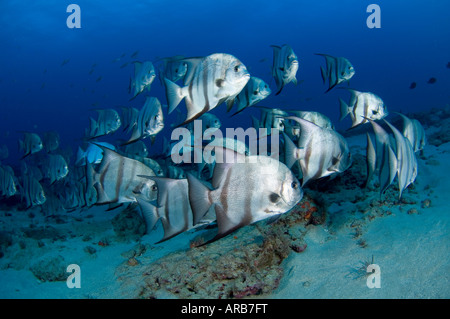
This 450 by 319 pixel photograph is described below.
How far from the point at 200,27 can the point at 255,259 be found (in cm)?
7231

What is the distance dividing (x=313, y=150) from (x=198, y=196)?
4.89 feet

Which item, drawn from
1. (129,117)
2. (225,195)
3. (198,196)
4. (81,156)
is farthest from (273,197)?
(81,156)

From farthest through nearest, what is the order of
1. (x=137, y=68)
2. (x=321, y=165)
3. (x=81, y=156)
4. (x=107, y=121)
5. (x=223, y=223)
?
(x=81, y=156), (x=107, y=121), (x=137, y=68), (x=321, y=165), (x=223, y=223)

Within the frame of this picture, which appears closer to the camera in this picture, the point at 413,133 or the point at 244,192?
the point at 244,192

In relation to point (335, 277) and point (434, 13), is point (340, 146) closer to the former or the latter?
point (335, 277)

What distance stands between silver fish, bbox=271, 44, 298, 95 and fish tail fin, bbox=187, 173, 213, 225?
2.94 metres

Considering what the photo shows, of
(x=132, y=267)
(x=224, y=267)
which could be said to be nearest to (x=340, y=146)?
(x=224, y=267)

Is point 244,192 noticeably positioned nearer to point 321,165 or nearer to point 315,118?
point 321,165

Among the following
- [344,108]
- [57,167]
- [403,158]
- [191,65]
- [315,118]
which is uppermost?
[191,65]

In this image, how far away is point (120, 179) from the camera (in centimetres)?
334

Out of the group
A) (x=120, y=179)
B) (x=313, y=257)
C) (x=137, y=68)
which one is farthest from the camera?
(x=137, y=68)

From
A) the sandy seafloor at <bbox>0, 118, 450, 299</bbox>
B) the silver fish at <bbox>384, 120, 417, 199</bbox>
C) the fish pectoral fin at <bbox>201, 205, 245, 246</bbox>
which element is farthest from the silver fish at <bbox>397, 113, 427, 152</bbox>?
the fish pectoral fin at <bbox>201, 205, 245, 246</bbox>

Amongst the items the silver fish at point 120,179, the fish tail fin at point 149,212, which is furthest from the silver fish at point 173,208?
the silver fish at point 120,179
